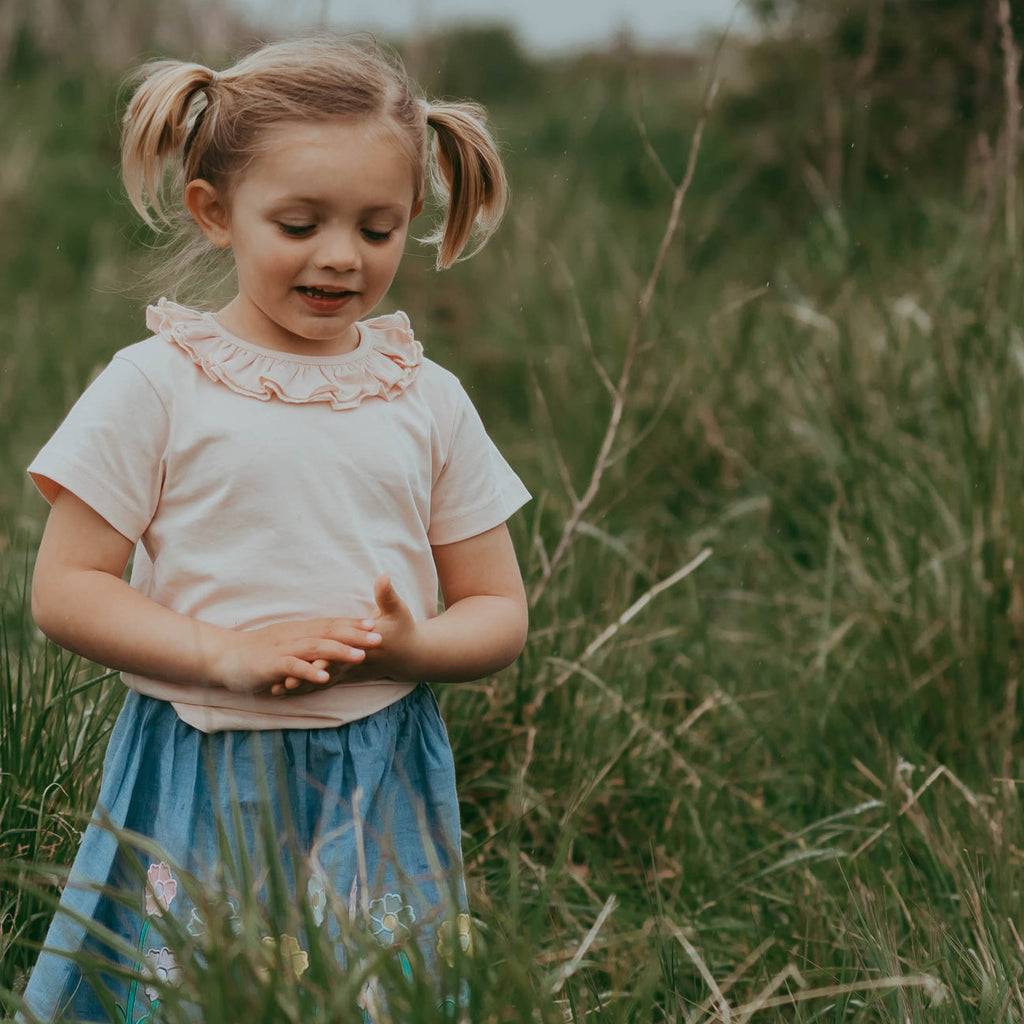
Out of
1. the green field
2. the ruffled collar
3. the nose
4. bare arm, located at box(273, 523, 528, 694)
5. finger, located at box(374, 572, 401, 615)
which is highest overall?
the nose

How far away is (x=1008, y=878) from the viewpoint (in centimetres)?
190

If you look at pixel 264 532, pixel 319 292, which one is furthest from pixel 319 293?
pixel 264 532

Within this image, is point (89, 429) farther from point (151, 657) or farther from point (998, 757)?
point (998, 757)

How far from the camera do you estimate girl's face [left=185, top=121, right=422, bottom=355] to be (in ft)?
4.80

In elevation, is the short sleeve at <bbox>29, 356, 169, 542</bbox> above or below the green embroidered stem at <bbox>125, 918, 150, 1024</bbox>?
above

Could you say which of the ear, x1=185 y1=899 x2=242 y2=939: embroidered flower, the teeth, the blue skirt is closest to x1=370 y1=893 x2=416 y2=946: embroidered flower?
the blue skirt

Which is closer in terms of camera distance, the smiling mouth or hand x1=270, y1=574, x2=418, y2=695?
hand x1=270, y1=574, x2=418, y2=695

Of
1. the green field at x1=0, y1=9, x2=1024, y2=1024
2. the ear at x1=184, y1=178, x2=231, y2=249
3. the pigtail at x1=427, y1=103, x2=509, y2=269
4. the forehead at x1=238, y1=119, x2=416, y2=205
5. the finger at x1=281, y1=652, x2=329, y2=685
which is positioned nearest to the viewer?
the finger at x1=281, y1=652, x2=329, y2=685

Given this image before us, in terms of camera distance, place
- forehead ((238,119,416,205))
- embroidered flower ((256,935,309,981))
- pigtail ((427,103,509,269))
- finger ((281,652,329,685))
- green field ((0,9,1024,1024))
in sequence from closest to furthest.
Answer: embroidered flower ((256,935,309,981)) < finger ((281,652,329,685)) < forehead ((238,119,416,205)) < pigtail ((427,103,509,269)) < green field ((0,9,1024,1024))

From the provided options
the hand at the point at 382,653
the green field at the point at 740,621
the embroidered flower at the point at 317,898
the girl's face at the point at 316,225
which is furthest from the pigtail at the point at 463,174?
the embroidered flower at the point at 317,898

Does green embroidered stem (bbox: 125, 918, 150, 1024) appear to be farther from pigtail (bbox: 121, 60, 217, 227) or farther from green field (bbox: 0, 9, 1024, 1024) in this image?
pigtail (bbox: 121, 60, 217, 227)

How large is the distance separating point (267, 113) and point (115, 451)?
15.3 inches

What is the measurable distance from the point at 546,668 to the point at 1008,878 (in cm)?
83

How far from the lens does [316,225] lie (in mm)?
1480
